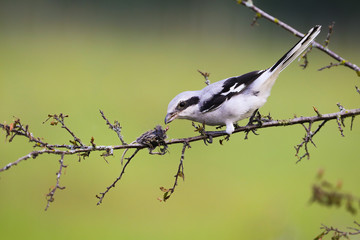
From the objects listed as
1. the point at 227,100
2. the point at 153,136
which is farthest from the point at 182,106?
the point at 153,136

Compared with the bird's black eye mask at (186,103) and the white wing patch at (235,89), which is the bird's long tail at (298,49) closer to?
the white wing patch at (235,89)

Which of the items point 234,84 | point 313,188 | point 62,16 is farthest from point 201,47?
point 313,188

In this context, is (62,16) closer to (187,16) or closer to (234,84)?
(187,16)

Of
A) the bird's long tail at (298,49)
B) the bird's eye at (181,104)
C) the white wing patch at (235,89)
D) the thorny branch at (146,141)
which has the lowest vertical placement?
the thorny branch at (146,141)

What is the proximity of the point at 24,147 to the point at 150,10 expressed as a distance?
21662mm

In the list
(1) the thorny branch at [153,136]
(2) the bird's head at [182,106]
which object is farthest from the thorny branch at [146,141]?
(2) the bird's head at [182,106]

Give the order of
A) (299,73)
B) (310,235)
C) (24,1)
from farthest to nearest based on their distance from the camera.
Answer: (24,1) → (299,73) → (310,235)

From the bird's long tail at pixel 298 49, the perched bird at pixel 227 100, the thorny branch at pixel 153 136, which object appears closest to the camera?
the thorny branch at pixel 153 136

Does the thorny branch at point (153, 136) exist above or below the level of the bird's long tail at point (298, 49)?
below

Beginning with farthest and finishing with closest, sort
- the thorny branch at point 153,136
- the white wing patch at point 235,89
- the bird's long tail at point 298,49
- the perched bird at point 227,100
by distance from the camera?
the white wing patch at point 235,89 < the perched bird at point 227,100 < the bird's long tail at point 298,49 < the thorny branch at point 153,136

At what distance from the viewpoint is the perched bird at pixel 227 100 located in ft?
13.1

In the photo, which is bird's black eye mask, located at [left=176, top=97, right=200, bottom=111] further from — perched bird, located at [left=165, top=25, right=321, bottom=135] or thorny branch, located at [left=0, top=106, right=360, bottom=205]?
thorny branch, located at [left=0, top=106, right=360, bottom=205]

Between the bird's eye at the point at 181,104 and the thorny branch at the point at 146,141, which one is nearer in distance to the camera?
the thorny branch at the point at 146,141

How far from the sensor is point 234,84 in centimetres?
415
